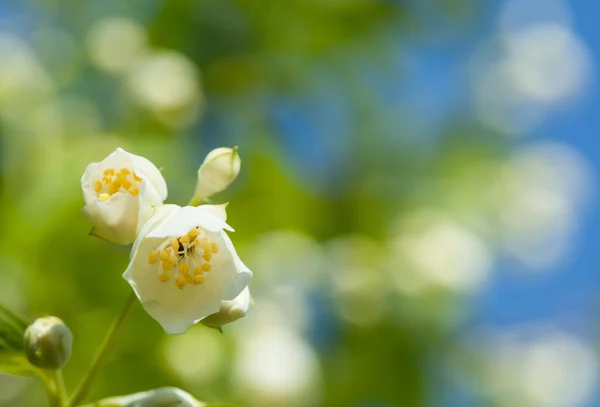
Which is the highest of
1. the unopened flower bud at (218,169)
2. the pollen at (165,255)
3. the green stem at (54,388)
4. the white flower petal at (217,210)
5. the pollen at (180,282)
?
the unopened flower bud at (218,169)

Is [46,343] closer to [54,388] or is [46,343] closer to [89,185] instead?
[54,388]

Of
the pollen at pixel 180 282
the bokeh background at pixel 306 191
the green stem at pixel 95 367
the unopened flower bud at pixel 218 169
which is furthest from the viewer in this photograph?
the bokeh background at pixel 306 191

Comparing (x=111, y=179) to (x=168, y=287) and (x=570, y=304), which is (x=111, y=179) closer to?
(x=168, y=287)

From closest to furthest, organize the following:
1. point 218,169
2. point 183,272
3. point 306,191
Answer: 1. point 183,272
2. point 218,169
3. point 306,191

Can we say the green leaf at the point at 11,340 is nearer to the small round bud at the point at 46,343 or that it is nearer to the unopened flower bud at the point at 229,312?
the small round bud at the point at 46,343

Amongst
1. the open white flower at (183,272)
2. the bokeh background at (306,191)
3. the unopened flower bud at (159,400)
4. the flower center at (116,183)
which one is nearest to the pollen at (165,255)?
the open white flower at (183,272)

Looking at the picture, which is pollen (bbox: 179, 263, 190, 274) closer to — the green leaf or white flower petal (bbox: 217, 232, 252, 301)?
white flower petal (bbox: 217, 232, 252, 301)

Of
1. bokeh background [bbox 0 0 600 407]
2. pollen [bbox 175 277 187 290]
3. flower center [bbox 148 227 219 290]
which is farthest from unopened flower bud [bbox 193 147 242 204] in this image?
bokeh background [bbox 0 0 600 407]

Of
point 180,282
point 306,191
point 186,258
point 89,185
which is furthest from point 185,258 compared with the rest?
point 306,191
